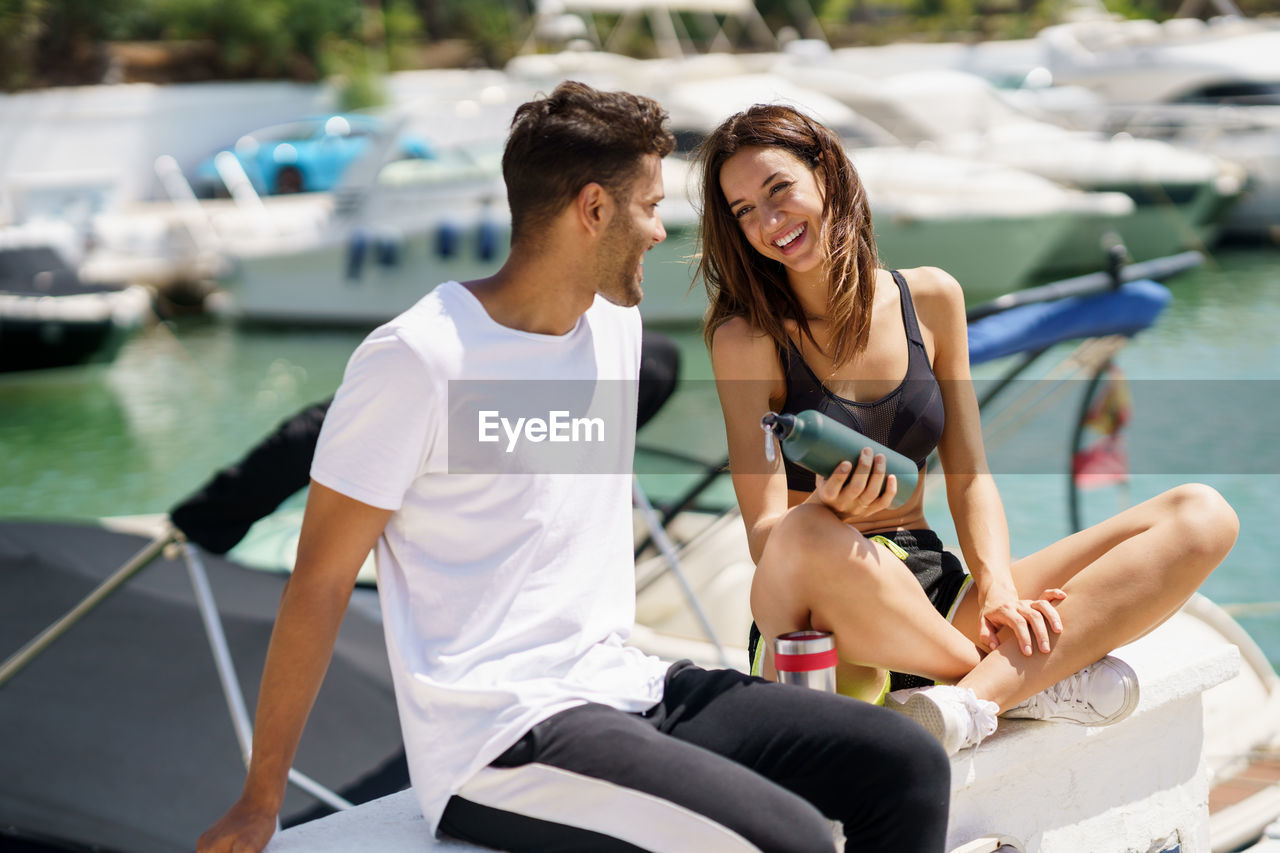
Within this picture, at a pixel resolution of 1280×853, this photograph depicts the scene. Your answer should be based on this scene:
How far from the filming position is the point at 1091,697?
2197 mm

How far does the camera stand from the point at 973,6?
3203 cm

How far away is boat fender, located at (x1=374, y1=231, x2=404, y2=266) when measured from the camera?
1425 centimetres

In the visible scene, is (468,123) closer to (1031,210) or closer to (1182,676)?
(1031,210)

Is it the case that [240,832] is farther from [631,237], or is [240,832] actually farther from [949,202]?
[949,202]

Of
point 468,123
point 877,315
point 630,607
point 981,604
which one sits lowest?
point 468,123

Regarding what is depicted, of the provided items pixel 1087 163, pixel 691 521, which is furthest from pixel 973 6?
pixel 691 521

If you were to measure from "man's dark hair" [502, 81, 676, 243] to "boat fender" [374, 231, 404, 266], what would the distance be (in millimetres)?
12702

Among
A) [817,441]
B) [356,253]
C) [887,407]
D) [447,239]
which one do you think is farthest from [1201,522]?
[356,253]

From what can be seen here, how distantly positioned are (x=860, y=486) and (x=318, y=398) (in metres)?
10.9

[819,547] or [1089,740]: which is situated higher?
[819,547]

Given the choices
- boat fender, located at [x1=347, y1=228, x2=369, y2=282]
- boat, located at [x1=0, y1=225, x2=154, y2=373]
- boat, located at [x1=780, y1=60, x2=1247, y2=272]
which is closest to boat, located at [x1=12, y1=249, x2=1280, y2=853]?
boat, located at [x1=0, y1=225, x2=154, y2=373]

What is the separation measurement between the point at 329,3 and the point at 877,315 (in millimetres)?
24667

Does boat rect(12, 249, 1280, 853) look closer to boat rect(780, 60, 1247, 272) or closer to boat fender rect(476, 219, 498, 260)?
boat fender rect(476, 219, 498, 260)

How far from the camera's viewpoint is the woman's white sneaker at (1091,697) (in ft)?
7.18
